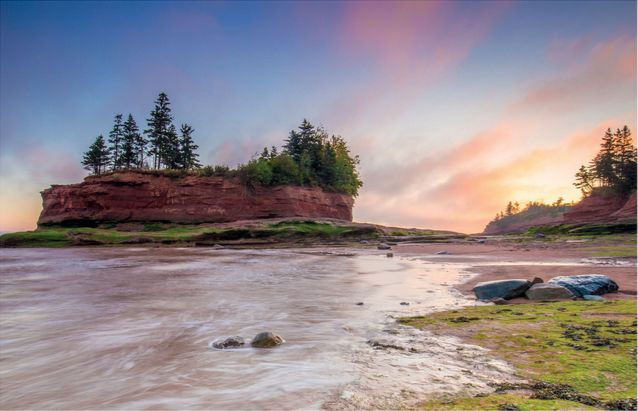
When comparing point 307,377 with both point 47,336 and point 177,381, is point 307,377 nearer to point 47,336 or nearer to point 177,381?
point 177,381

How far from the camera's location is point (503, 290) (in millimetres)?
8281

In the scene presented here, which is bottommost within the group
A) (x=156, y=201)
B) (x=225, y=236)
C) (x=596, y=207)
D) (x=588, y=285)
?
(x=588, y=285)

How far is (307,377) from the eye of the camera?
150 inches

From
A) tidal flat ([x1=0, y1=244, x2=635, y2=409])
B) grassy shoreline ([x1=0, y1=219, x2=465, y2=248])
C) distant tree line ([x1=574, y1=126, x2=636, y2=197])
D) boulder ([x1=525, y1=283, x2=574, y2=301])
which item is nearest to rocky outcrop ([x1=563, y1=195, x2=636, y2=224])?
distant tree line ([x1=574, y1=126, x2=636, y2=197])

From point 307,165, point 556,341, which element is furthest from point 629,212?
point 556,341

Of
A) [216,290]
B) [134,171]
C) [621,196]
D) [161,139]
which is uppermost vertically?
[161,139]

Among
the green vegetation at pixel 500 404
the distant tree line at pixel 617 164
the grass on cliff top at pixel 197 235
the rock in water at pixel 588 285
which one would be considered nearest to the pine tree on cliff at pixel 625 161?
the distant tree line at pixel 617 164

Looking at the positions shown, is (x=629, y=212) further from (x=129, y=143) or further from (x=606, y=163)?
(x=129, y=143)

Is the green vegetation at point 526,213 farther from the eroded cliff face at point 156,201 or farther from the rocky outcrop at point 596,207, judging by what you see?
the eroded cliff face at point 156,201

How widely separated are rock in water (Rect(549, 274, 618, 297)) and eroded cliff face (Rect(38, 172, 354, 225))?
42.9 metres

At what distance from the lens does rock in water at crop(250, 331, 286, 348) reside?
4944 millimetres

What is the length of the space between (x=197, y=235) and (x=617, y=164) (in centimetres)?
7071

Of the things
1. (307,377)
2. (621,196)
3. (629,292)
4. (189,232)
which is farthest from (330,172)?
(307,377)

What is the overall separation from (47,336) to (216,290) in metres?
4.59
